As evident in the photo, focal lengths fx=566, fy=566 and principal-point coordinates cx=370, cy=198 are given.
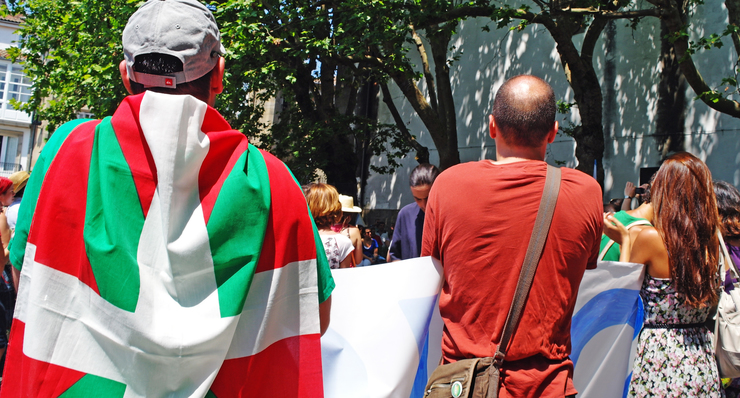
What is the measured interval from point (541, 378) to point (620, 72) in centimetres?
1215

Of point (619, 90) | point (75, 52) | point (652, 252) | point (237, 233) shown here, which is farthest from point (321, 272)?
point (619, 90)

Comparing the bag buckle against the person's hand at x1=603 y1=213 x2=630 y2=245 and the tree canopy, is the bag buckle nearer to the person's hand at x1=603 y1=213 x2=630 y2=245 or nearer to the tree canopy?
the person's hand at x1=603 y1=213 x2=630 y2=245

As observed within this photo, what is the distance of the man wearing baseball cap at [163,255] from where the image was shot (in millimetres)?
1226

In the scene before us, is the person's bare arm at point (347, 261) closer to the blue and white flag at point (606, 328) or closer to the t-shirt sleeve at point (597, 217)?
the blue and white flag at point (606, 328)

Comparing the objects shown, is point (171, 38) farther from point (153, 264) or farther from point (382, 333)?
point (382, 333)

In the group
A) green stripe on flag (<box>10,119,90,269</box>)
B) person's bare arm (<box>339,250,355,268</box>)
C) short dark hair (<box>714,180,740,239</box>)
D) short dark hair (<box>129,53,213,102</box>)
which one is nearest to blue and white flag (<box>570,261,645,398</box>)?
short dark hair (<box>714,180,740,239</box>)

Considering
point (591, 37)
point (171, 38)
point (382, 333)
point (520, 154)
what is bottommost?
point (382, 333)

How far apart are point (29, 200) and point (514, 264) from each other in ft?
4.87

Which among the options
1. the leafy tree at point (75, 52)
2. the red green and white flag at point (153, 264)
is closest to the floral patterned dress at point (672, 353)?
the red green and white flag at point (153, 264)

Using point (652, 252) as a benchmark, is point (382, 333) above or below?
below

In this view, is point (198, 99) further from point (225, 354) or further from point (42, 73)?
point (42, 73)

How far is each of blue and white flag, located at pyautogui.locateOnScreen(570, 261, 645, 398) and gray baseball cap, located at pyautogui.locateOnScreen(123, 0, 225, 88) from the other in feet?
8.36

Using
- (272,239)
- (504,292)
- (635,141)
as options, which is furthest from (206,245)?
(635,141)

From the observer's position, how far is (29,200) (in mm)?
1341
